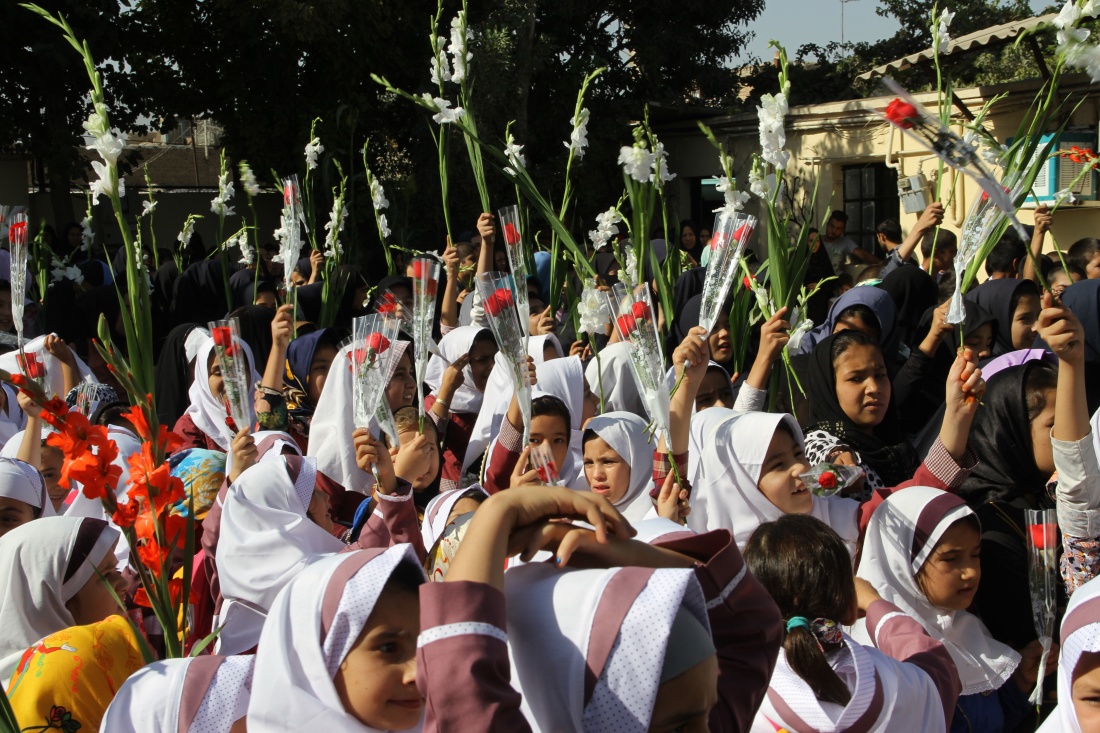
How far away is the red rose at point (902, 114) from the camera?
2.05 meters

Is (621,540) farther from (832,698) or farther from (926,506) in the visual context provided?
(926,506)

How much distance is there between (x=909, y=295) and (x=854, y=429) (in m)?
2.39

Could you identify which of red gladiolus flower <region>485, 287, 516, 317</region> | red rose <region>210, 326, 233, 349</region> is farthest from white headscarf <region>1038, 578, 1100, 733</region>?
red rose <region>210, 326, 233, 349</region>

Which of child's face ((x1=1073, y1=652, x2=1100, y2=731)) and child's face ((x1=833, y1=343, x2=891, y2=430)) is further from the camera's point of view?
child's face ((x1=833, y1=343, x2=891, y2=430))

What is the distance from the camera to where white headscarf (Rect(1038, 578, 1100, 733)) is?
6.18 ft

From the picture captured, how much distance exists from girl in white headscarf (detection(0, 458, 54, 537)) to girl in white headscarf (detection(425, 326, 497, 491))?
1573mm

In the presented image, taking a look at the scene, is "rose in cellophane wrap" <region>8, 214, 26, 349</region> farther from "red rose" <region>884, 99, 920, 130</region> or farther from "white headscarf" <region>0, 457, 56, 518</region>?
"red rose" <region>884, 99, 920, 130</region>

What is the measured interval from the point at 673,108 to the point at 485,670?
13072mm

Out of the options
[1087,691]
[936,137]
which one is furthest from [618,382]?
[1087,691]

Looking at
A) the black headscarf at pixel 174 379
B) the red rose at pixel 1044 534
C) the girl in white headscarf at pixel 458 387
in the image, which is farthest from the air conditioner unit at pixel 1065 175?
the red rose at pixel 1044 534

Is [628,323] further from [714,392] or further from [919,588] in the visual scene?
[919,588]

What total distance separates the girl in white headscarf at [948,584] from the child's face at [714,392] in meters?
1.33

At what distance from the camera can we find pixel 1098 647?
1.85 metres

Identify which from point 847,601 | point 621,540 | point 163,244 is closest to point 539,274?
point 847,601
